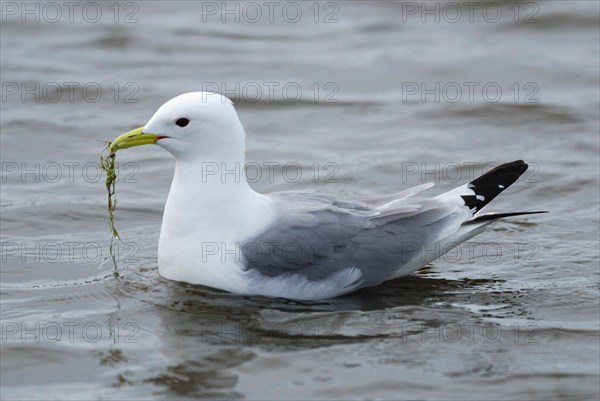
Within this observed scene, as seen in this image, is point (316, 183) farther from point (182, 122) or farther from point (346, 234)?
point (182, 122)

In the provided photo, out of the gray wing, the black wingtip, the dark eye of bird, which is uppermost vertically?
the dark eye of bird

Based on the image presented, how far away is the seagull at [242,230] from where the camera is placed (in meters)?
6.98

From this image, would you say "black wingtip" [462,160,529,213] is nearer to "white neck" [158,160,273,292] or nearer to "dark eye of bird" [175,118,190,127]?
"white neck" [158,160,273,292]

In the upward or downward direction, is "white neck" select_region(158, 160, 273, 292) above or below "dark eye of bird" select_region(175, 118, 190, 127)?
below

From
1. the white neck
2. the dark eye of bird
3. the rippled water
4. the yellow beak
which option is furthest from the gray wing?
the yellow beak

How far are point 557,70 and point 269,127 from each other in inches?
144

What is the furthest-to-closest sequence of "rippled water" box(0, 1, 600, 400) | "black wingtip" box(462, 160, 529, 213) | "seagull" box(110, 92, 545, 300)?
"black wingtip" box(462, 160, 529, 213)
"seagull" box(110, 92, 545, 300)
"rippled water" box(0, 1, 600, 400)

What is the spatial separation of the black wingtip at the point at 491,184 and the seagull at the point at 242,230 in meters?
0.32

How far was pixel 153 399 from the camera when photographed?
5883 millimetres

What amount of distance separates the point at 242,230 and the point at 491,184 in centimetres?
188

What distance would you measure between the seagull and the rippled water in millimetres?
176

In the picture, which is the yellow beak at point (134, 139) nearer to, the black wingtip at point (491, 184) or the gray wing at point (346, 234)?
the gray wing at point (346, 234)

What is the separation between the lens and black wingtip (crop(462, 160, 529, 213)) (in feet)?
25.0

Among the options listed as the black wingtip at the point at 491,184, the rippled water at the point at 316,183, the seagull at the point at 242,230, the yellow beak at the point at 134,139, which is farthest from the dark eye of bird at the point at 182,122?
the black wingtip at the point at 491,184
